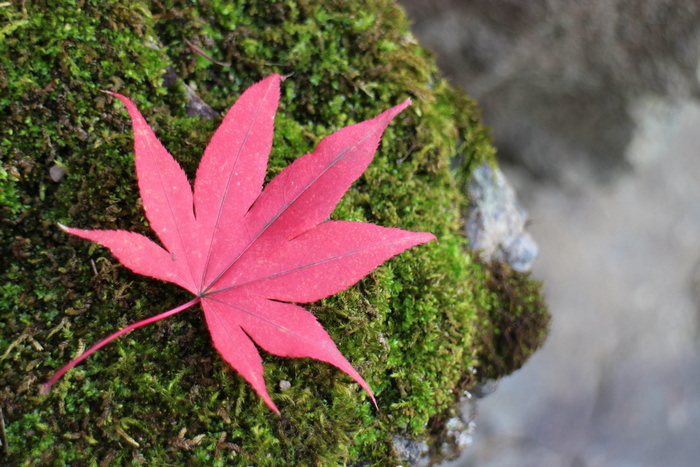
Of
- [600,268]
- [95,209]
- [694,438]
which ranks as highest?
[600,268]

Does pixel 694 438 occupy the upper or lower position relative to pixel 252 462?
upper

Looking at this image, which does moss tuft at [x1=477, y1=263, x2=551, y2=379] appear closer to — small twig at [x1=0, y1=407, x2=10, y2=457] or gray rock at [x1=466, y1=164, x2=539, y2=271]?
gray rock at [x1=466, y1=164, x2=539, y2=271]

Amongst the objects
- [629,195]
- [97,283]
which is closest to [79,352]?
[97,283]

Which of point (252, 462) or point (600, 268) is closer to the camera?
point (252, 462)


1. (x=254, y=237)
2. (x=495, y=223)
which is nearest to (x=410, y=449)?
(x=254, y=237)

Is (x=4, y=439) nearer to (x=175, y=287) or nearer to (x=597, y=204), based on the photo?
(x=175, y=287)

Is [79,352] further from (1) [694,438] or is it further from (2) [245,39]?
(1) [694,438]

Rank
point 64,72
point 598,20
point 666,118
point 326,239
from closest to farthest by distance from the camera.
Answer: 1. point 326,239
2. point 64,72
3. point 598,20
4. point 666,118
